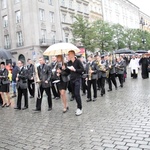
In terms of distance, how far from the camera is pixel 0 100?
1073 centimetres

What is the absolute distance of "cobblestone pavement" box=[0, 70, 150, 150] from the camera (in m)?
4.75

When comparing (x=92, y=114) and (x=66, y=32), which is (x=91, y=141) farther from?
(x=66, y=32)

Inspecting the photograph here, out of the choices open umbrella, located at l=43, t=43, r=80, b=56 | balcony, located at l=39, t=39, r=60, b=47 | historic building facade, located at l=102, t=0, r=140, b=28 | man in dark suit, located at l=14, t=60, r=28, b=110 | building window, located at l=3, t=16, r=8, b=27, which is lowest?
man in dark suit, located at l=14, t=60, r=28, b=110

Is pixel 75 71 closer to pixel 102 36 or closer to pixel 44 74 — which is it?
pixel 44 74

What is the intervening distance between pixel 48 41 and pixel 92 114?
32.9m

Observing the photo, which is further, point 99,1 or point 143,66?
point 99,1

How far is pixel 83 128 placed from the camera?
5809 millimetres

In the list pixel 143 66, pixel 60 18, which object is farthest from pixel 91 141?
pixel 60 18

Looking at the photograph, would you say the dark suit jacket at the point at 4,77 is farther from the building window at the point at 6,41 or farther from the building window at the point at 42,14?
the building window at the point at 6,41

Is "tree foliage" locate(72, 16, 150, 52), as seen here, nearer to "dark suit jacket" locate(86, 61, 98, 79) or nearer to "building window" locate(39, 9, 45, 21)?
"building window" locate(39, 9, 45, 21)

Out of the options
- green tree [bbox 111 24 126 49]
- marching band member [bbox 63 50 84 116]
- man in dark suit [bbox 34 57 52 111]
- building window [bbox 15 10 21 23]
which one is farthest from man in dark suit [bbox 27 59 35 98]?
green tree [bbox 111 24 126 49]

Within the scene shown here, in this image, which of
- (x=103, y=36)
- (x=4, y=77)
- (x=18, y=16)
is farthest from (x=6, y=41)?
(x=4, y=77)

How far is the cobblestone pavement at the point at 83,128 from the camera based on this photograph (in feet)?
15.6

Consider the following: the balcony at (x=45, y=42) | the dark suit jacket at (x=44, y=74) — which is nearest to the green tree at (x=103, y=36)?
the balcony at (x=45, y=42)
